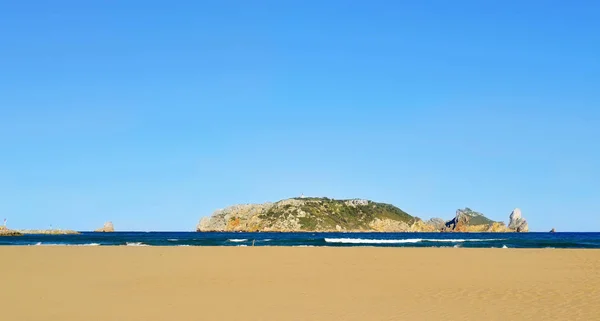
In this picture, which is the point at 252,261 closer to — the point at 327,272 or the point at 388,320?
the point at 327,272

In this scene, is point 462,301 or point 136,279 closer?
point 462,301

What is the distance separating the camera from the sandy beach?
12.3 m

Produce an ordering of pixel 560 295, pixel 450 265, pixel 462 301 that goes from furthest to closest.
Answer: pixel 450 265 < pixel 560 295 < pixel 462 301

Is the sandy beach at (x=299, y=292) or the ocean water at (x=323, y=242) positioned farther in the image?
the ocean water at (x=323, y=242)

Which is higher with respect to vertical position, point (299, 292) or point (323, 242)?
point (323, 242)

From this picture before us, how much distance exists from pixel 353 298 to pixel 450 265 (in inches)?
520

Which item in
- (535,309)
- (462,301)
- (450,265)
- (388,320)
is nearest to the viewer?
(388,320)

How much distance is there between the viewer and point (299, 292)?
52.7 ft

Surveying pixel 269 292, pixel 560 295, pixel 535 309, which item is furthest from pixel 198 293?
pixel 560 295

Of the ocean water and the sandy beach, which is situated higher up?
the ocean water

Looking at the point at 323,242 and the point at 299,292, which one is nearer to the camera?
the point at 299,292

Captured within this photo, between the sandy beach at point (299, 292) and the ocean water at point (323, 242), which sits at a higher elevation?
the ocean water at point (323, 242)

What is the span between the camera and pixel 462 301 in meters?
14.2

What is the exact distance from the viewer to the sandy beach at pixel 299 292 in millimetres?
12266
